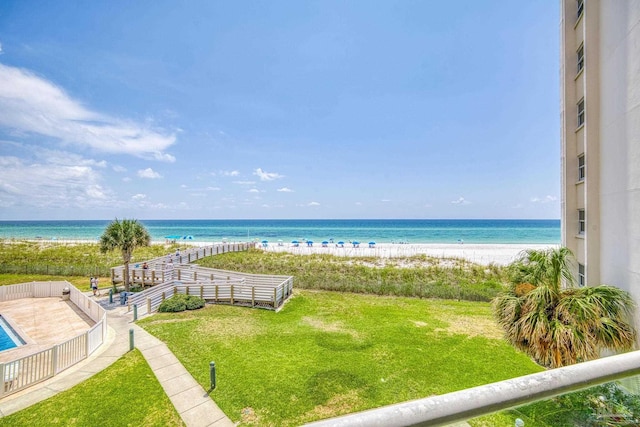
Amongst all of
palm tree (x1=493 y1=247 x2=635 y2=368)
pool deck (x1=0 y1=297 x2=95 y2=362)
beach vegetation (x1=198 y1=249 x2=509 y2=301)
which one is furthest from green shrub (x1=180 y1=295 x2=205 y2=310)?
palm tree (x1=493 y1=247 x2=635 y2=368)

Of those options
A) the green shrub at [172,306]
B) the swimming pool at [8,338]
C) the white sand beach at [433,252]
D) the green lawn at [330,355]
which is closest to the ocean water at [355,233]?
the white sand beach at [433,252]

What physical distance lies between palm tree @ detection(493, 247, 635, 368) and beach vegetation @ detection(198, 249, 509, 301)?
6064 mm

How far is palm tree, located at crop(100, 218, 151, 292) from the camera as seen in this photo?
63.8 feet

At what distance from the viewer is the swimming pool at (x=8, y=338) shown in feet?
41.6

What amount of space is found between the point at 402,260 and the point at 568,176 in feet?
78.7

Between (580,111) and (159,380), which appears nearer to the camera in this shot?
(159,380)

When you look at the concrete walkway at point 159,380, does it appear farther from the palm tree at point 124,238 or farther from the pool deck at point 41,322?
the palm tree at point 124,238

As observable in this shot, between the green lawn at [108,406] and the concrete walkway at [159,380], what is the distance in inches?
10.3

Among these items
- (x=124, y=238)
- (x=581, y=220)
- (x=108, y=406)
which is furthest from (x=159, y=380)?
(x=581, y=220)

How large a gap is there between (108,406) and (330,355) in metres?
6.54

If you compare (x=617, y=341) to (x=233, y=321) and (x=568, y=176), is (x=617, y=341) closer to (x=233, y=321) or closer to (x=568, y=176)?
(x=568, y=176)

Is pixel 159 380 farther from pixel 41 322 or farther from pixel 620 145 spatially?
pixel 620 145

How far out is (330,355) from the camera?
35.8 feet

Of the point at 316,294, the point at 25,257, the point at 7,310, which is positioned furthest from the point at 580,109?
the point at 25,257
